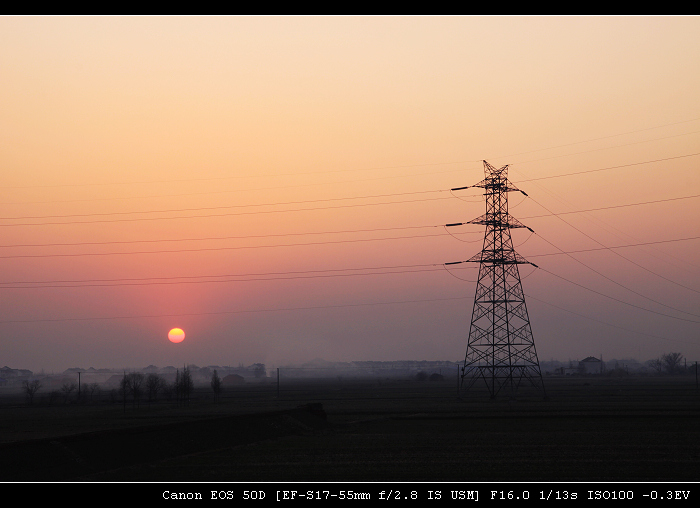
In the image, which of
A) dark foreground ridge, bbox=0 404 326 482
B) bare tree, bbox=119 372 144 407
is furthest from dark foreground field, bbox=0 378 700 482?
bare tree, bbox=119 372 144 407

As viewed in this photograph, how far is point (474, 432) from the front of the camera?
42.5 meters

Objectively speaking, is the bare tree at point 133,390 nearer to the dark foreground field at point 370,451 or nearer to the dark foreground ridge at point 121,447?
the dark foreground ridge at point 121,447

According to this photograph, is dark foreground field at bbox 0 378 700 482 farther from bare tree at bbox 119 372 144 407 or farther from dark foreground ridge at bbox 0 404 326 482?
bare tree at bbox 119 372 144 407

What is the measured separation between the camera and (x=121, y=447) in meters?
34.4

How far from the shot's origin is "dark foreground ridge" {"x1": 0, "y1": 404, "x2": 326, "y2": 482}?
29.0 m

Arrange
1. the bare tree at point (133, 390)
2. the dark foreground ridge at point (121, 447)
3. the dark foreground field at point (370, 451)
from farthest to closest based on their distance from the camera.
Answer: the bare tree at point (133, 390), the dark foreground ridge at point (121, 447), the dark foreground field at point (370, 451)

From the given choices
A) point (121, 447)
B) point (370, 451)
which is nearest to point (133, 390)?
point (121, 447)

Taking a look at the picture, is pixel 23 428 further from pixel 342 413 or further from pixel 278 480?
pixel 278 480

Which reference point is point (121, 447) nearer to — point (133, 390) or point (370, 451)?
point (370, 451)

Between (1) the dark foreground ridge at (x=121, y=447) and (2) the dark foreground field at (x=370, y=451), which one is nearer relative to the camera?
(2) the dark foreground field at (x=370, y=451)

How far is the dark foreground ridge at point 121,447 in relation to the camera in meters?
29.0

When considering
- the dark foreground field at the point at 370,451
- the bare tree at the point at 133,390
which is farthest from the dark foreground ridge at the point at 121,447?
the bare tree at the point at 133,390

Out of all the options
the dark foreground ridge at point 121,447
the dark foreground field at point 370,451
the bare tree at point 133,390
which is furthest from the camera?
the bare tree at point 133,390
